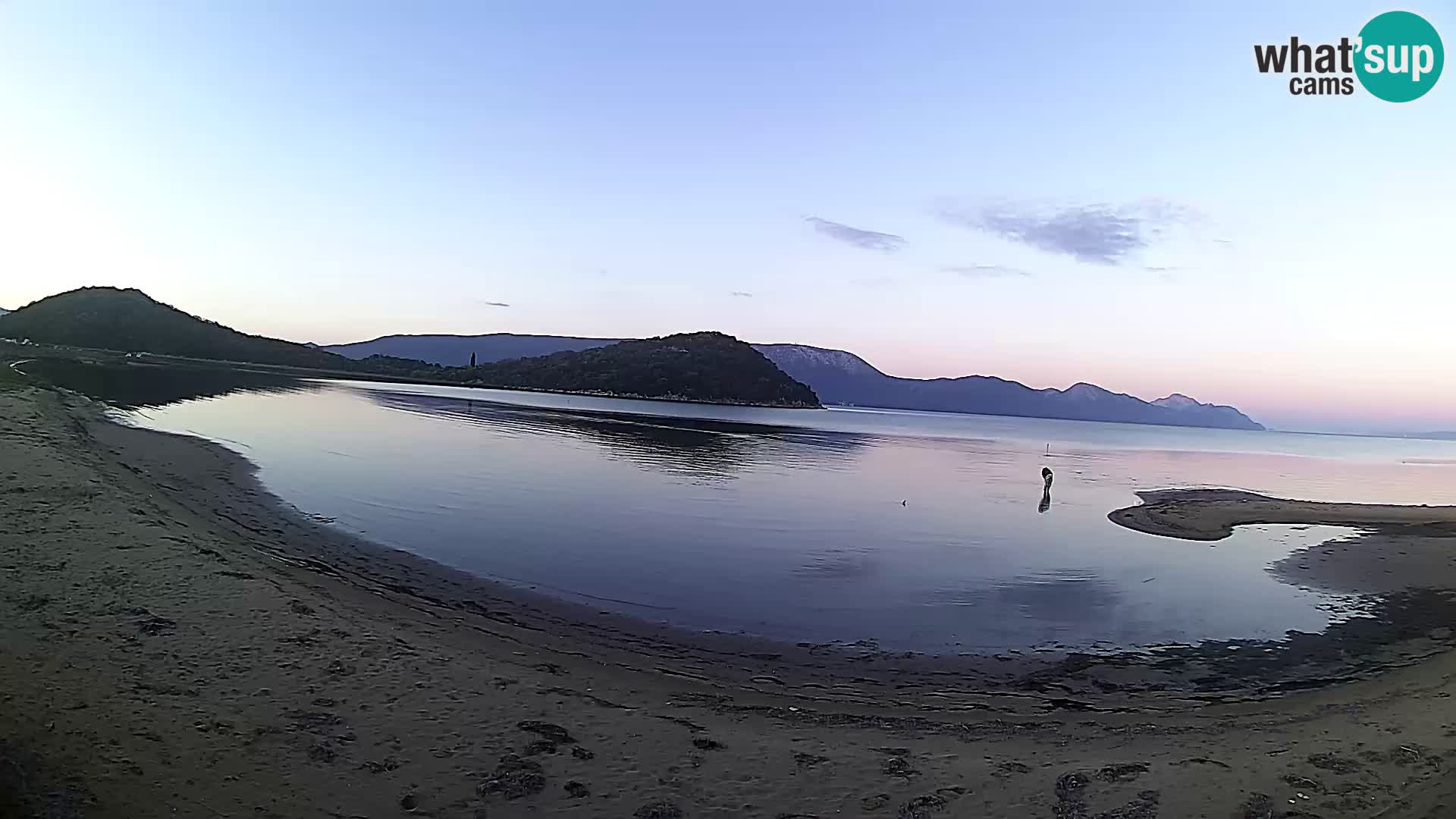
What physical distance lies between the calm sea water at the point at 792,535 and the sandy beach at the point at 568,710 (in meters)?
1.32

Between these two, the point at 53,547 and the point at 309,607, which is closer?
the point at 309,607

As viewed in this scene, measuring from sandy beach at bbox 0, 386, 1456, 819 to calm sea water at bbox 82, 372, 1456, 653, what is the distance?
4.35 ft

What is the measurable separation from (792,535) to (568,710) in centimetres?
1287

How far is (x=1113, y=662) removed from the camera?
11016mm

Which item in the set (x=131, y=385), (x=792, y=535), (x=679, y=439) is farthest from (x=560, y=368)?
(x=792, y=535)

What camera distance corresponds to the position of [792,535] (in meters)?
19.9

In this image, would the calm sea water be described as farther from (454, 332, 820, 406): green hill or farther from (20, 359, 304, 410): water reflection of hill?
(454, 332, 820, 406): green hill

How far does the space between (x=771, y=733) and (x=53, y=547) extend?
33.7ft

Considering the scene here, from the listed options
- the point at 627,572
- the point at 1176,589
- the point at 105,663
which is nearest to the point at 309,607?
the point at 105,663

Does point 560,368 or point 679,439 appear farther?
point 560,368

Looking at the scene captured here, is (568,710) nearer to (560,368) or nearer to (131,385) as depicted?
(131,385)

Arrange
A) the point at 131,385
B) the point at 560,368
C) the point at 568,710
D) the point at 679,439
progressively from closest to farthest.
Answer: the point at 568,710
the point at 679,439
the point at 131,385
the point at 560,368

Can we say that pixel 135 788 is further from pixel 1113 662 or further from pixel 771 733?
pixel 1113 662

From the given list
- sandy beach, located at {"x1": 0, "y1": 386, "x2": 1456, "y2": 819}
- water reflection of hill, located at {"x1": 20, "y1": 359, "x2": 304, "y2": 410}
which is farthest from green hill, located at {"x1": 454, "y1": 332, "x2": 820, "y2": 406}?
sandy beach, located at {"x1": 0, "y1": 386, "x2": 1456, "y2": 819}
